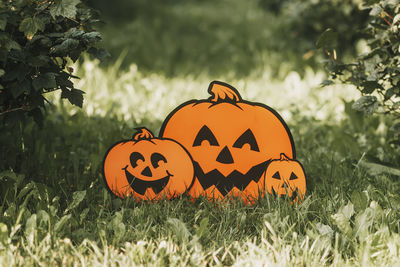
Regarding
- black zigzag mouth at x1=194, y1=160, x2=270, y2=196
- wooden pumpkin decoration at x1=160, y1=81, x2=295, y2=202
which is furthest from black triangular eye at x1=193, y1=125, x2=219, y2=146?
black zigzag mouth at x1=194, y1=160, x2=270, y2=196

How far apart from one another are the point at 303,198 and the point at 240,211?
0.96 feet

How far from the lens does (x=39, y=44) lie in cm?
198

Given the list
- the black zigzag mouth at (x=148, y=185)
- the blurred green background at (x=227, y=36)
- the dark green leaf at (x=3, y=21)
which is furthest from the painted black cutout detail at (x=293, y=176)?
the blurred green background at (x=227, y=36)

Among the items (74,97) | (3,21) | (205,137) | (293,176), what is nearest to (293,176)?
(293,176)

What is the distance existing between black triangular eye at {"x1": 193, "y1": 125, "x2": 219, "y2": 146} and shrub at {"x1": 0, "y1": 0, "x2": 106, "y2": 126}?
1.87 ft

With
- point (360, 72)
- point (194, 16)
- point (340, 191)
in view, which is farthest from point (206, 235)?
point (194, 16)

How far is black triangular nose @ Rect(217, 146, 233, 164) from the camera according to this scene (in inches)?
87.7

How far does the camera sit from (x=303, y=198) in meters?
2.12

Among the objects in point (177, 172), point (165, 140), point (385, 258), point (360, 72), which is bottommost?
point (385, 258)

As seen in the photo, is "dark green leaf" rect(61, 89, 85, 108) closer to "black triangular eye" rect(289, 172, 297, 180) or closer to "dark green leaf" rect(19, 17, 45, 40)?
"dark green leaf" rect(19, 17, 45, 40)

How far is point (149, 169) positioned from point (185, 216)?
29cm

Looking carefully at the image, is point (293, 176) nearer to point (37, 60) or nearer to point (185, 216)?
point (185, 216)

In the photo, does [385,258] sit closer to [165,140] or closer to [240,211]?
[240,211]

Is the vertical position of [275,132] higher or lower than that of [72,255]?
higher
